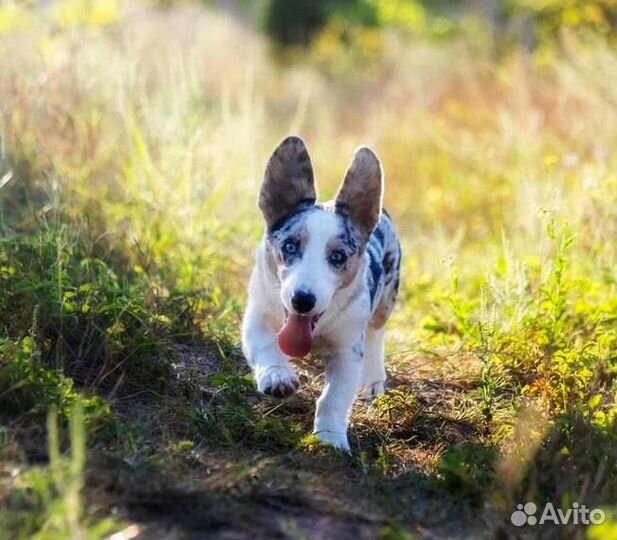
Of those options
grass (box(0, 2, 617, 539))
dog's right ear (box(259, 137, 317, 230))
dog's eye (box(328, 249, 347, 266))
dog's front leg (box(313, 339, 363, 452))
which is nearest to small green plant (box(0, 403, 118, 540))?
grass (box(0, 2, 617, 539))

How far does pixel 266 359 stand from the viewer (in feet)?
18.5

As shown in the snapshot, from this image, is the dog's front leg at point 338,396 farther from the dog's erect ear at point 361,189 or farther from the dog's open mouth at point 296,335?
the dog's erect ear at point 361,189

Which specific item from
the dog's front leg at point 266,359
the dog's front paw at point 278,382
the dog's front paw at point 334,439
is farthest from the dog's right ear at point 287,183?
the dog's front paw at point 334,439

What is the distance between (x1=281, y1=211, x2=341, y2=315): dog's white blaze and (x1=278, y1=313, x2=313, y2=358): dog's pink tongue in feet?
0.32

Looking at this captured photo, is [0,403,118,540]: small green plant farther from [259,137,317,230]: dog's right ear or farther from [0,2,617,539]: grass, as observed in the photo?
[259,137,317,230]: dog's right ear

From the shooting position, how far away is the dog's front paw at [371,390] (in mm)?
6465

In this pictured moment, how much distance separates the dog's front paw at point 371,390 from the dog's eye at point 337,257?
1077mm

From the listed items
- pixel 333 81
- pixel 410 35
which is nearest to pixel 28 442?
pixel 333 81

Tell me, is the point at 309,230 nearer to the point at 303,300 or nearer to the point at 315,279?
the point at 315,279

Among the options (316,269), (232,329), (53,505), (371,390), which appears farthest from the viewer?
(232,329)

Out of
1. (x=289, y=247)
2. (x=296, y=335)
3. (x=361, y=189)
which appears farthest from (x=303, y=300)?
(x=361, y=189)

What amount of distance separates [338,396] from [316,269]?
62cm

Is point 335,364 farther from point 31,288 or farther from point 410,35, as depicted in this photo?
point 410,35

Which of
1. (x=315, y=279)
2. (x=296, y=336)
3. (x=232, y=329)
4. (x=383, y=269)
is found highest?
(x=315, y=279)
